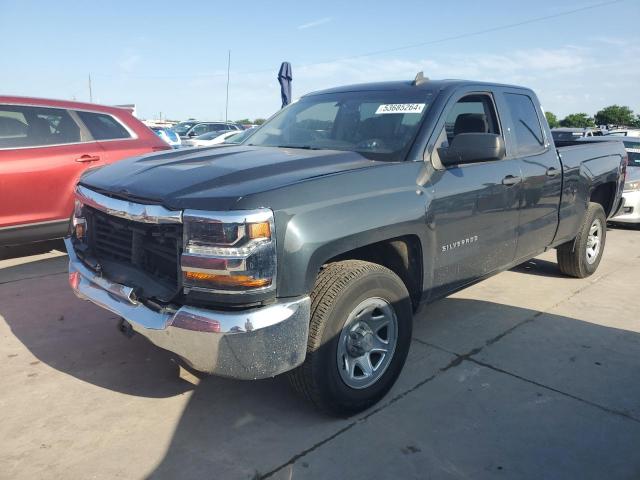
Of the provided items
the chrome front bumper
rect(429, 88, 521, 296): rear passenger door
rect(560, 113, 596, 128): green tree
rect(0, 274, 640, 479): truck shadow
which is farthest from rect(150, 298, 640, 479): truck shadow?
rect(560, 113, 596, 128): green tree

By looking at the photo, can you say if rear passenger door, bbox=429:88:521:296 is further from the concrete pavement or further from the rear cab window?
the rear cab window

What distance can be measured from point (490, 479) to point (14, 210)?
4860 millimetres

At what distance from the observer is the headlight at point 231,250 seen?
234 cm

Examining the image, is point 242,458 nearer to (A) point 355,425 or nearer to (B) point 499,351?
(A) point 355,425

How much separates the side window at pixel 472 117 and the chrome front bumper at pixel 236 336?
1785 mm

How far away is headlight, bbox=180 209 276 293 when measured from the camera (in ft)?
7.66

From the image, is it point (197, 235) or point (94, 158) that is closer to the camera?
point (197, 235)

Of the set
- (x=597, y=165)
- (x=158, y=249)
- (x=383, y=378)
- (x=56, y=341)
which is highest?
(x=597, y=165)

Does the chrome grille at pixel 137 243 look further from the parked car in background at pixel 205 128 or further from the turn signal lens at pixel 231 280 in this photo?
the parked car in background at pixel 205 128

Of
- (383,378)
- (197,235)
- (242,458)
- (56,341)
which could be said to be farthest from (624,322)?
(56,341)

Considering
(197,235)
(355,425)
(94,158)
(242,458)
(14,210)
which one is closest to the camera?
(197,235)

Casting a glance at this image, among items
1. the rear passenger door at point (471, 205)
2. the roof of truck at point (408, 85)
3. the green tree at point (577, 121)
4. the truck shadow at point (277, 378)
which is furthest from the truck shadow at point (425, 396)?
the green tree at point (577, 121)

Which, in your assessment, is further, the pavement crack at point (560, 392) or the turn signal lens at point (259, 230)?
the pavement crack at point (560, 392)

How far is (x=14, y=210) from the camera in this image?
5180 mm
